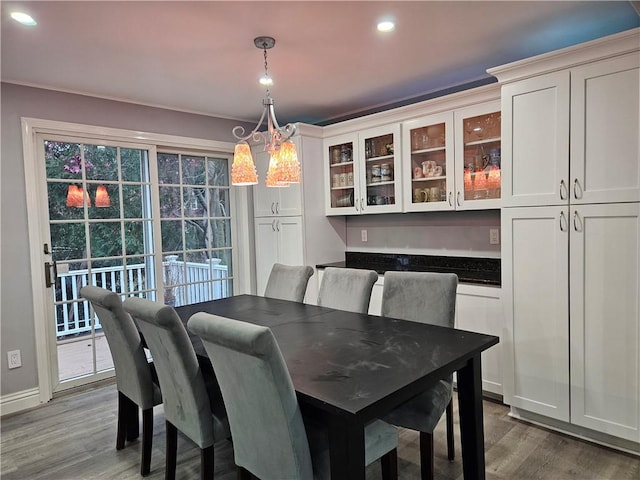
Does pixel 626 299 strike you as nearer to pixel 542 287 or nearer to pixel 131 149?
pixel 542 287

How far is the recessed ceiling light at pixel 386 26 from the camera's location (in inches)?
88.4

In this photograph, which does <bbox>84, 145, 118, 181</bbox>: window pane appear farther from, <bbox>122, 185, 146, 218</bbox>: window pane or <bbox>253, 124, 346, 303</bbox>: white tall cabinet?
<bbox>253, 124, 346, 303</bbox>: white tall cabinet

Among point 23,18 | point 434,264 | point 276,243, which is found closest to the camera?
point 23,18

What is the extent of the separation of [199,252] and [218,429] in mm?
2628

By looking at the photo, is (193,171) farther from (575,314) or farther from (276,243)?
(575,314)

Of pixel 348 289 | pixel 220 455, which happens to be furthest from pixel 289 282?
pixel 220 455

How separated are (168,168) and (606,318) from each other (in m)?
3.72

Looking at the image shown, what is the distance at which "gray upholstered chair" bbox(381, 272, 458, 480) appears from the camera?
74.0 inches

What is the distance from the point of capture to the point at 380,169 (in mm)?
3709

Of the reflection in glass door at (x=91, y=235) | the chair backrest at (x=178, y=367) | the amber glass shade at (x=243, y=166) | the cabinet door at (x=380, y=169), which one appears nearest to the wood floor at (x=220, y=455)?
the chair backrest at (x=178, y=367)

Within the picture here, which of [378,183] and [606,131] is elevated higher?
[606,131]

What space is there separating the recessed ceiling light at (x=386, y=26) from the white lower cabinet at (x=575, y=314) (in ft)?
4.36

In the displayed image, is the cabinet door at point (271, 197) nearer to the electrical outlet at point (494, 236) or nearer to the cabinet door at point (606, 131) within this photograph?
the electrical outlet at point (494, 236)

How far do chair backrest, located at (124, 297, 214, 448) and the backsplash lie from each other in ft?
8.13
